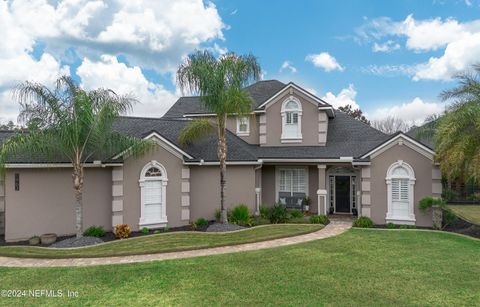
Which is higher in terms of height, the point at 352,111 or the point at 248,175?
the point at 352,111

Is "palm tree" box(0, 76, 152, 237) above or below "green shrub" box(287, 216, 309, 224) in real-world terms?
above

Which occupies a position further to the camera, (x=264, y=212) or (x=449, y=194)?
(x=449, y=194)

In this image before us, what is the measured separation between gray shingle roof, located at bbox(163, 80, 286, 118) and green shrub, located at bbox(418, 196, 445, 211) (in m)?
11.1

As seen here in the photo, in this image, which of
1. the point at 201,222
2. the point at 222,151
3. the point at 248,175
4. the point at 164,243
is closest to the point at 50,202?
the point at 164,243

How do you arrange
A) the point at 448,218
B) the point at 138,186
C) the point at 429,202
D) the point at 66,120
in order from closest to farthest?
1. the point at 66,120
2. the point at 138,186
3. the point at 429,202
4. the point at 448,218

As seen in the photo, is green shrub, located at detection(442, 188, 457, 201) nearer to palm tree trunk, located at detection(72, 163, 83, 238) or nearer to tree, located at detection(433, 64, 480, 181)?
tree, located at detection(433, 64, 480, 181)

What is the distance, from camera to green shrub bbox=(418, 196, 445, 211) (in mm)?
14508

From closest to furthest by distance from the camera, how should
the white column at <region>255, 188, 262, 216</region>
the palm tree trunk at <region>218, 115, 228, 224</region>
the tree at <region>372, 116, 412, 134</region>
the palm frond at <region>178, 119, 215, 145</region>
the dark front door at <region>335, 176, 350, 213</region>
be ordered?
the palm tree trunk at <region>218, 115, 228, 224</region> → the palm frond at <region>178, 119, 215, 145</region> → the white column at <region>255, 188, 262, 216</region> → the dark front door at <region>335, 176, 350, 213</region> → the tree at <region>372, 116, 412, 134</region>

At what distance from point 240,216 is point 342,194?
7.56 meters

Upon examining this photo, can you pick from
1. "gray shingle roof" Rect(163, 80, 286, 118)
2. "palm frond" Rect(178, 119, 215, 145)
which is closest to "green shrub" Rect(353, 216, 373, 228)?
"palm frond" Rect(178, 119, 215, 145)

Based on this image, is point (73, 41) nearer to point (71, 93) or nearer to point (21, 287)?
point (71, 93)

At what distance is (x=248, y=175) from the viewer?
1692cm

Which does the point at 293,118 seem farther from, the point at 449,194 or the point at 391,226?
the point at 449,194

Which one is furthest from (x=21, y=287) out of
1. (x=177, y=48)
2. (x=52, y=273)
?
(x=177, y=48)
